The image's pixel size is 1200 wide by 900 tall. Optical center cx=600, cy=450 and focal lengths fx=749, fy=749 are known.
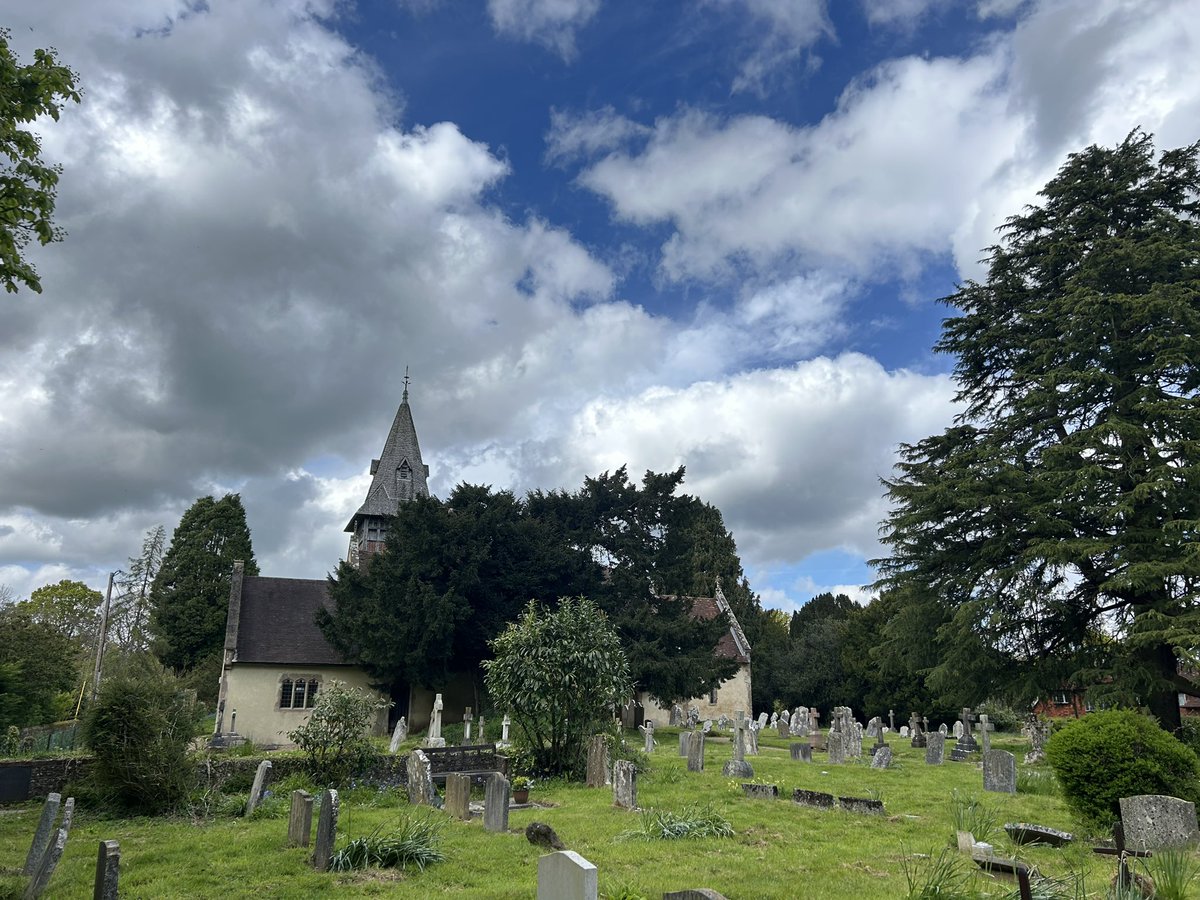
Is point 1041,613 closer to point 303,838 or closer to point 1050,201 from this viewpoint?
point 1050,201

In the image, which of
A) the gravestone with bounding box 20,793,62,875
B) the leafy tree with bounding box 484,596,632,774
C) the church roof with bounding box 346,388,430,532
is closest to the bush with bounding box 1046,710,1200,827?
the leafy tree with bounding box 484,596,632,774

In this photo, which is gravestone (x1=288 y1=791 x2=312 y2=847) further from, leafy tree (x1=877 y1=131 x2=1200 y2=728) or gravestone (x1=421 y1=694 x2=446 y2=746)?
leafy tree (x1=877 y1=131 x2=1200 y2=728)

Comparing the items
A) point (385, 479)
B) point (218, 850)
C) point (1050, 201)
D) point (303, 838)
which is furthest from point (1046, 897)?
point (385, 479)

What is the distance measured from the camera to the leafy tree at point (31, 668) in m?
22.2

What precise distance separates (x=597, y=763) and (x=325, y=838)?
7.89m

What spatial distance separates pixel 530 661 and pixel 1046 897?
12.2 meters

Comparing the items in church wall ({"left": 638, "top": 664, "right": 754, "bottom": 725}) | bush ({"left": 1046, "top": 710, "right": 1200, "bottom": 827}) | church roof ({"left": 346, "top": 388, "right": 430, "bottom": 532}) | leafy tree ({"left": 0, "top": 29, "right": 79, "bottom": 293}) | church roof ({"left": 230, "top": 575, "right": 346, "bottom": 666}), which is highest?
church roof ({"left": 346, "top": 388, "right": 430, "bottom": 532})

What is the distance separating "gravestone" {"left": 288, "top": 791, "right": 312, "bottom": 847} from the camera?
9633 mm

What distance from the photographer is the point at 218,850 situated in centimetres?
959

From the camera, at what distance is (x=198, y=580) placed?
136ft

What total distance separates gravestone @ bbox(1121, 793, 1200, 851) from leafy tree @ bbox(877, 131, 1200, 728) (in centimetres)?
981

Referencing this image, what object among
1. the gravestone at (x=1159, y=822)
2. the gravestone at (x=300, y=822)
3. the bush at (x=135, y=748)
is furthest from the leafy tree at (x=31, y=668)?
the gravestone at (x=1159, y=822)

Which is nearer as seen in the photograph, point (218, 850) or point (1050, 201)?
point (218, 850)

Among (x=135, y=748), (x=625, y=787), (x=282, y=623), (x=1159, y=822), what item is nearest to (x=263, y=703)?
(x=282, y=623)
